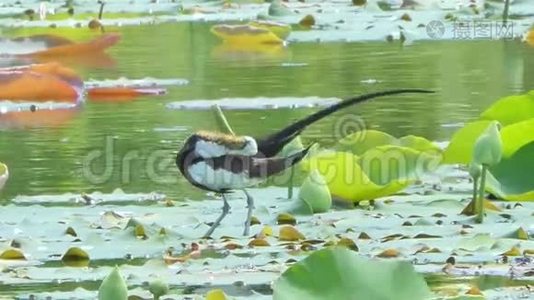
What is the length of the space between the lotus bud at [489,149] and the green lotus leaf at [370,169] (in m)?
0.37

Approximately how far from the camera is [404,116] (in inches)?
225

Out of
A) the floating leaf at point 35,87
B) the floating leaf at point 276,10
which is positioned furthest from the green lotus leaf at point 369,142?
the floating leaf at point 276,10

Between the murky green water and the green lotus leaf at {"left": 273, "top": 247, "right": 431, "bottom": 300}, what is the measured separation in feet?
5.69

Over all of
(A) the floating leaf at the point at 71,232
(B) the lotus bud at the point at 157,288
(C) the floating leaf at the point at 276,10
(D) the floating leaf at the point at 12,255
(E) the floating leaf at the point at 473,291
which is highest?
(B) the lotus bud at the point at 157,288

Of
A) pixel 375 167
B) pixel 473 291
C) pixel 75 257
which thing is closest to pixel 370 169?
pixel 375 167

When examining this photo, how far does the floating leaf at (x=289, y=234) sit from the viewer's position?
344 centimetres

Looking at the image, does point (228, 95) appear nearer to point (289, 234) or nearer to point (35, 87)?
point (35, 87)

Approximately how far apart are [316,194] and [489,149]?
44cm

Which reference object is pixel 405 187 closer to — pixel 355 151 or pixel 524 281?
pixel 355 151

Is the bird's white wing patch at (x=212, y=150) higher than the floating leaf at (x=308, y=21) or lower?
higher

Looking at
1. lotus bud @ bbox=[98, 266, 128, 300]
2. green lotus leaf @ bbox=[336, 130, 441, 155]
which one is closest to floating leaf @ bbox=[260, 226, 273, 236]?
green lotus leaf @ bbox=[336, 130, 441, 155]

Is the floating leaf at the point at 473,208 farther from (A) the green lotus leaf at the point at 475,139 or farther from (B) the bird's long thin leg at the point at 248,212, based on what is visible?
(B) the bird's long thin leg at the point at 248,212

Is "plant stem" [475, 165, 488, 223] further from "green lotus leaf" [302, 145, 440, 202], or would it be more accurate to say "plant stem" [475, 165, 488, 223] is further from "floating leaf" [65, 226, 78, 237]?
"floating leaf" [65, 226, 78, 237]

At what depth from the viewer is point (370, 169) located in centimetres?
398
